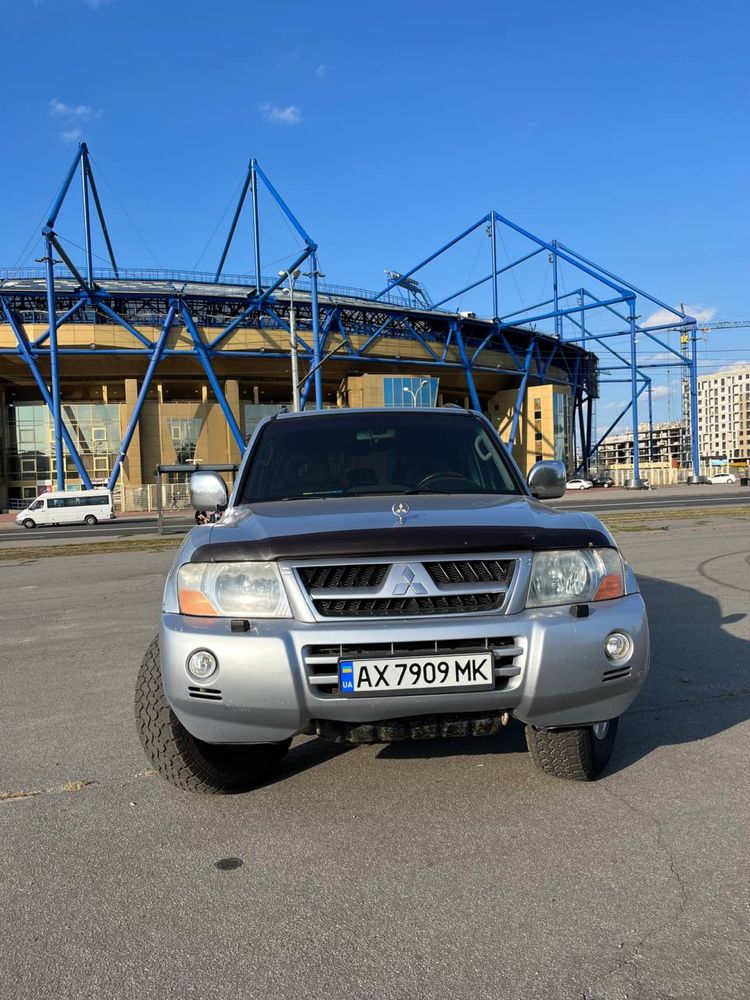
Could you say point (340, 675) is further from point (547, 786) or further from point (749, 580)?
point (749, 580)

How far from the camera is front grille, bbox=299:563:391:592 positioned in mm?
2678

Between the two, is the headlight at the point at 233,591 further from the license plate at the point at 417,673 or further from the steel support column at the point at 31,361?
the steel support column at the point at 31,361

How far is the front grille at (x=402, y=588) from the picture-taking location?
8.70 ft

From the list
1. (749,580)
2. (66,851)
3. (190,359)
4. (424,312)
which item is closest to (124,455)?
(190,359)

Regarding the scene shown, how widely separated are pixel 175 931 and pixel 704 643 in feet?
15.9

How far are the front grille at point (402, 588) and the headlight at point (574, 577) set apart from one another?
139 mm

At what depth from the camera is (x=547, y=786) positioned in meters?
3.16

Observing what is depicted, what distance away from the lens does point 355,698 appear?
8.41ft

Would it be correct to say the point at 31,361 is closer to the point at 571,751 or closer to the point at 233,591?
the point at 233,591

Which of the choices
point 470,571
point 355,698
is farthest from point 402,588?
point 355,698

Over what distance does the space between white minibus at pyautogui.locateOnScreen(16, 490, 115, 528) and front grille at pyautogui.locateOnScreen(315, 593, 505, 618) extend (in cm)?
3585

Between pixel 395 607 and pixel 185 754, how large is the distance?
1.14 m

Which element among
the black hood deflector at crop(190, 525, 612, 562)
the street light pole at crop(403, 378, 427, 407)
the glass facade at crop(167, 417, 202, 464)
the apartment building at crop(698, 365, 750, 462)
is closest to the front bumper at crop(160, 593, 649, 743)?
the black hood deflector at crop(190, 525, 612, 562)

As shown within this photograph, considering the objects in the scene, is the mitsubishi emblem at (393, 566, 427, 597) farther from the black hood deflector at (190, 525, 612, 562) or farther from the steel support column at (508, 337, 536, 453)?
the steel support column at (508, 337, 536, 453)
